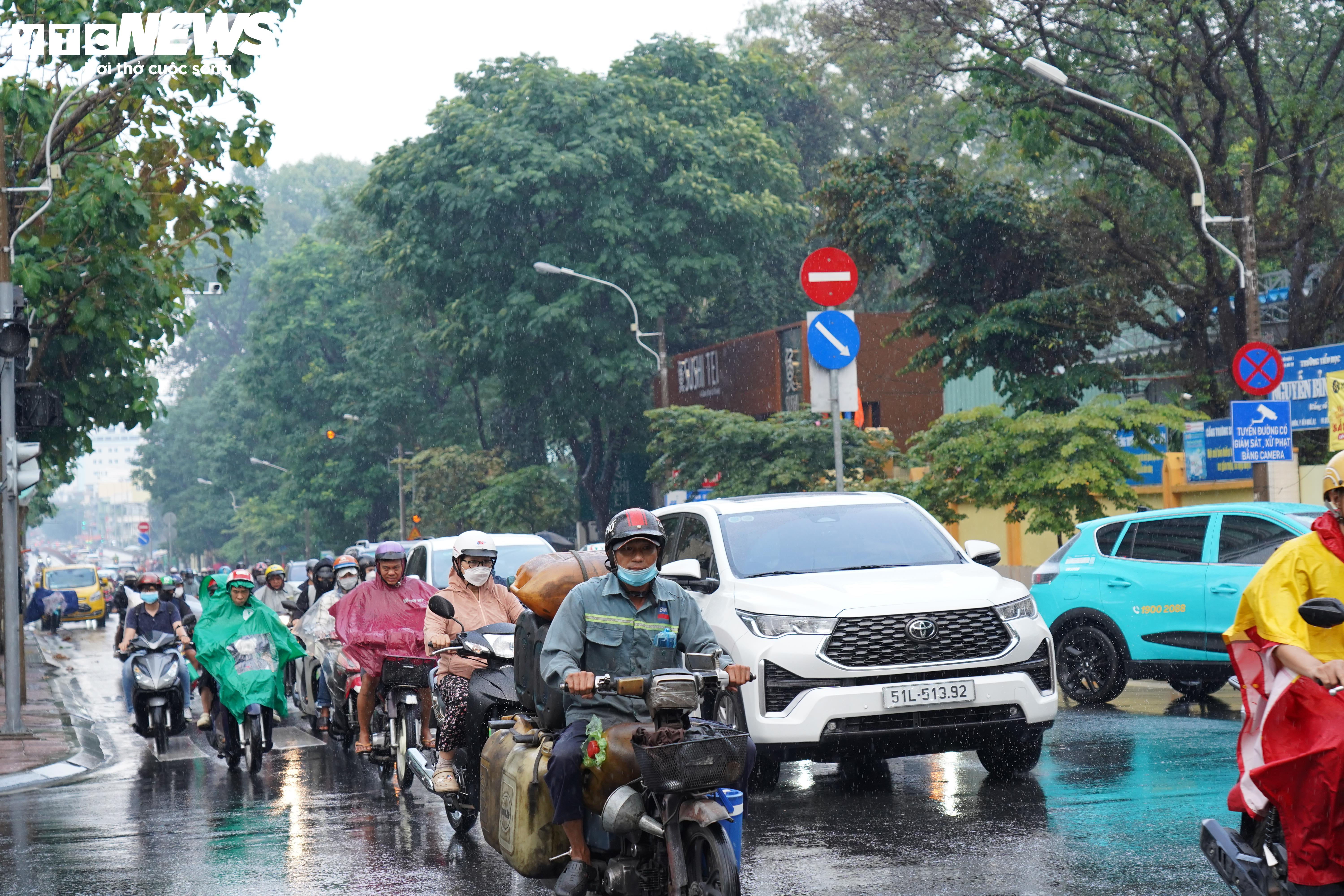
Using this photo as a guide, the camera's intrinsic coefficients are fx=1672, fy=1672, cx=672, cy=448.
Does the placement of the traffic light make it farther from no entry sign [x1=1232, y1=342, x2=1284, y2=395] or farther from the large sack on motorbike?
no entry sign [x1=1232, y1=342, x2=1284, y2=395]

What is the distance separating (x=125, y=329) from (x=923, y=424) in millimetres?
24807

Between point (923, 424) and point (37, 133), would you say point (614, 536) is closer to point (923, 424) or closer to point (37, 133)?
point (37, 133)

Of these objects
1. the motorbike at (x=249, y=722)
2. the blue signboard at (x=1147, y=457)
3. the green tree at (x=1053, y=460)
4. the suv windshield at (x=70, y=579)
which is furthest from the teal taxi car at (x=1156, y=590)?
the suv windshield at (x=70, y=579)

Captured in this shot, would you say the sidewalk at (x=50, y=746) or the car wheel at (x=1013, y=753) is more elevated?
the car wheel at (x=1013, y=753)

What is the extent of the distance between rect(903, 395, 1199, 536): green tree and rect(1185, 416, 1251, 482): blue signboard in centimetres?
256

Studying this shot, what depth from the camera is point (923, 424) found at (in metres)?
42.1

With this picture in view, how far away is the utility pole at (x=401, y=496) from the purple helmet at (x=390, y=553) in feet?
144

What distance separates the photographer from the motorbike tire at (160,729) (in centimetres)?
1502

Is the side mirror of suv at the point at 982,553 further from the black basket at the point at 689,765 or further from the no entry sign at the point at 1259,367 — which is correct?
the no entry sign at the point at 1259,367

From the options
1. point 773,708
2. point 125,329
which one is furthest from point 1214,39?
point 773,708

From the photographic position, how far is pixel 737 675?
6070 millimetres

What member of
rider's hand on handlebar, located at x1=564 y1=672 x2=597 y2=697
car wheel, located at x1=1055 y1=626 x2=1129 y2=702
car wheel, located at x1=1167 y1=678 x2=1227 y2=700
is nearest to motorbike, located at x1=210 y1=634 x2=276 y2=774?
car wheel, located at x1=1055 y1=626 x2=1129 y2=702

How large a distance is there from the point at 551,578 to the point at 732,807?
6.38 ft

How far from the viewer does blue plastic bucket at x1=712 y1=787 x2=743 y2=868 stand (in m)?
5.88
